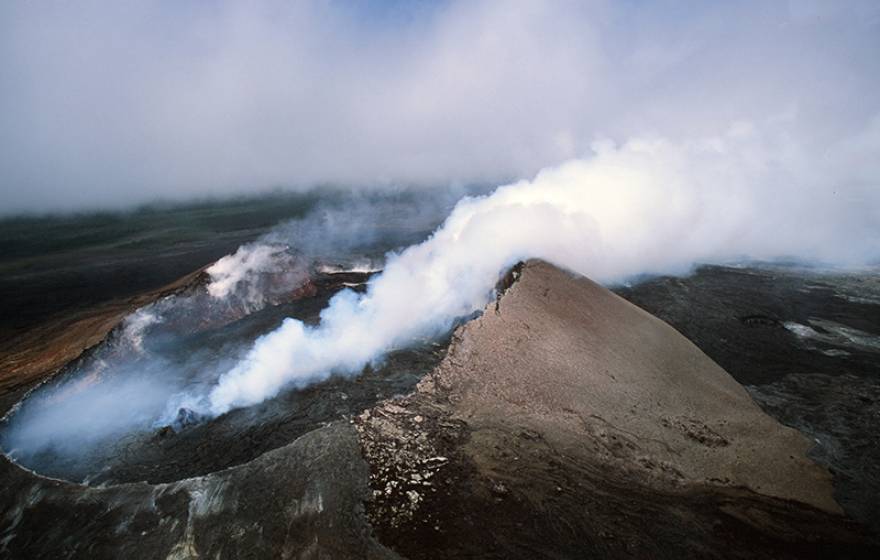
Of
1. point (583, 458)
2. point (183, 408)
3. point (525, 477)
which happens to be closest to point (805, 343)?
point (583, 458)

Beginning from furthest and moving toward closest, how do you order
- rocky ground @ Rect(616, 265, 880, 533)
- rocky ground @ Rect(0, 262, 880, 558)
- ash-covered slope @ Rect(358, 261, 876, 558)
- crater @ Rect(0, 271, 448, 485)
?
rocky ground @ Rect(616, 265, 880, 533) → crater @ Rect(0, 271, 448, 485) → ash-covered slope @ Rect(358, 261, 876, 558) → rocky ground @ Rect(0, 262, 880, 558)

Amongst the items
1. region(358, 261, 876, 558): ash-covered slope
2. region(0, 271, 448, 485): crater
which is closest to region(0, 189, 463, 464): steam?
region(0, 271, 448, 485): crater

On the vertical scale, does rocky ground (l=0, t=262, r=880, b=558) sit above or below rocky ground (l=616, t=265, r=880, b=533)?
above

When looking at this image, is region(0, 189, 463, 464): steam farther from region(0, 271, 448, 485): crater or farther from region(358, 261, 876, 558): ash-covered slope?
region(358, 261, 876, 558): ash-covered slope

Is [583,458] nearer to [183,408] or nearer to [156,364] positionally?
[183,408]

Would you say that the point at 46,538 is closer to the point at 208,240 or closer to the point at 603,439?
the point at 603,439

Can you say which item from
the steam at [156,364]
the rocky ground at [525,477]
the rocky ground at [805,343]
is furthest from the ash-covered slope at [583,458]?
the steam at [156,364]

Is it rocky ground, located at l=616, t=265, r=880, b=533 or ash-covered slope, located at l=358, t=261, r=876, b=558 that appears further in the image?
rocky ground, located at l=616, t=265, r=880, b=533

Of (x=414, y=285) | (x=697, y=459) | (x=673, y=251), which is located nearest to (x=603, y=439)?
(x=697, y=459)
